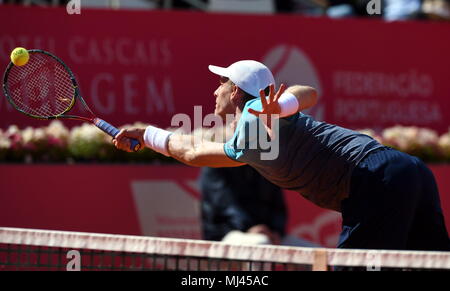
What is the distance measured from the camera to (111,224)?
24.9 ft

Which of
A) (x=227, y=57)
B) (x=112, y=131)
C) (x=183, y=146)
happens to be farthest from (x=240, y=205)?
(x=183, y=146)

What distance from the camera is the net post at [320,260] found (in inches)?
139

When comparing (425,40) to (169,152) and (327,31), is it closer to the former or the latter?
(327,31)

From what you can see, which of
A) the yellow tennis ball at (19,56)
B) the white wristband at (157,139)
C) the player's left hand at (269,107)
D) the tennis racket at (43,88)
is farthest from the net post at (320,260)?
the yellow tennis ball at (19,56)

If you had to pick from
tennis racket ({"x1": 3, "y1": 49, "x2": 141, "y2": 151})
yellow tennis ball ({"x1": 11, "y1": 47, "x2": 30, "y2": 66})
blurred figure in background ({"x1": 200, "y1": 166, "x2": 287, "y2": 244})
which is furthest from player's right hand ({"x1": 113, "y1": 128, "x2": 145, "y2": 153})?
blurred figure in background ({"x1": 200, "y1": 166, "x2": 287, "y2": 244})

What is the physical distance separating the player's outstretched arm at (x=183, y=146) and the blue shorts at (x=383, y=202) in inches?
23.1

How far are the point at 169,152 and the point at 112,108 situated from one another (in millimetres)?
4738

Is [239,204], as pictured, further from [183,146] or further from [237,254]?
[237,254]

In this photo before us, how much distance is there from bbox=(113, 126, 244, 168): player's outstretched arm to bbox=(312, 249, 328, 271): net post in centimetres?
73

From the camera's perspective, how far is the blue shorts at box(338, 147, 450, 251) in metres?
3.96

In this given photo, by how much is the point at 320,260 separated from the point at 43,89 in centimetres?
197

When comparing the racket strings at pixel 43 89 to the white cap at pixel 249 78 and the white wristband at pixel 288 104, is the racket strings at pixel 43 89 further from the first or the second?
the white wristband at pixel 288 104

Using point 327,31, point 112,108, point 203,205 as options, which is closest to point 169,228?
point 203,205
